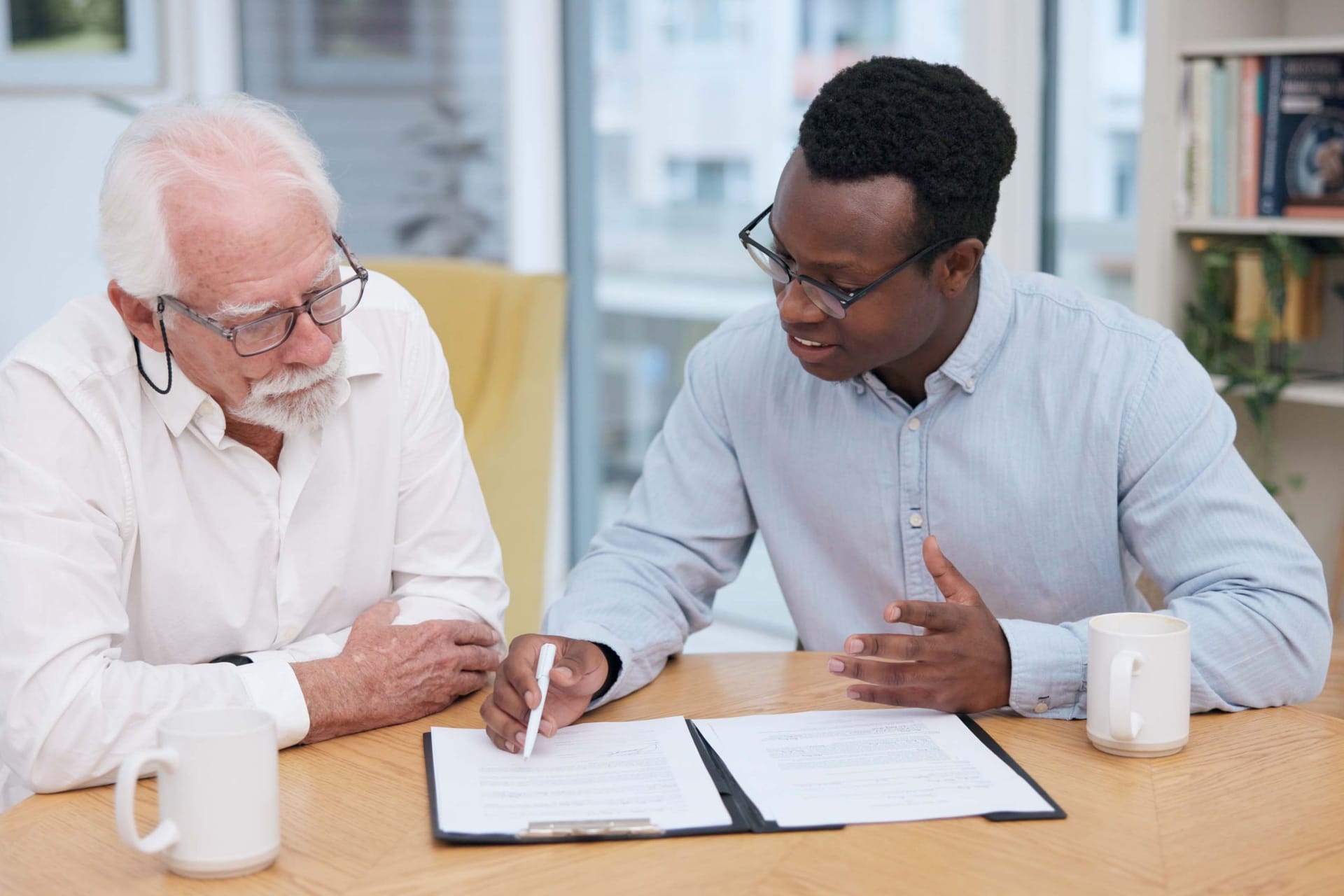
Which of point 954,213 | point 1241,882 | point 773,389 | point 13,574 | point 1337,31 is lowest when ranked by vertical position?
point 1241,882

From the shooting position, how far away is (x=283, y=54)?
4340 millimetres

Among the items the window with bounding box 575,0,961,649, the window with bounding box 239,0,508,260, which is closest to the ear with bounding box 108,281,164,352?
the window with bounding box 575,0,961,649

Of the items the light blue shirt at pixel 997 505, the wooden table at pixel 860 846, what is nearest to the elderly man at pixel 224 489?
the wooden table at pixel 860 846

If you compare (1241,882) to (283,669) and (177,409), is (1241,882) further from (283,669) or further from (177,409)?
(177,409)

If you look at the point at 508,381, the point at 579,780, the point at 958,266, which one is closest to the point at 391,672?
the point at 579,780

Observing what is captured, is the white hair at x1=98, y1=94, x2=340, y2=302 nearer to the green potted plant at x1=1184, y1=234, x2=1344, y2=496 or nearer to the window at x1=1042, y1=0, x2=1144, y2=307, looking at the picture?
the green potted plant at x1=1184, y1=234, x2=1344, y2=496

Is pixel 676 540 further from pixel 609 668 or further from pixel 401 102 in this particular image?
pixel 401 102

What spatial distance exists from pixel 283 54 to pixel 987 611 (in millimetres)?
3653

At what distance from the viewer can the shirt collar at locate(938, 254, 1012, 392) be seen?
157 centimetres

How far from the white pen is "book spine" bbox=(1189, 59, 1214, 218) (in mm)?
1840

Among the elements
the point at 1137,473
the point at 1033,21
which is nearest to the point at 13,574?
the point at 1137,473

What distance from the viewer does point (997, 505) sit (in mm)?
1591

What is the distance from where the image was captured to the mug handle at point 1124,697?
46.4 inches

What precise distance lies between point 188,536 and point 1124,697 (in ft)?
3.16
